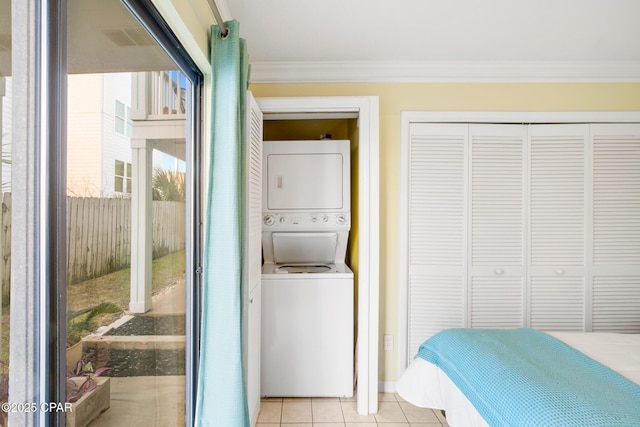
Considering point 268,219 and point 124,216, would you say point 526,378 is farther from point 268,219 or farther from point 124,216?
point 268,219

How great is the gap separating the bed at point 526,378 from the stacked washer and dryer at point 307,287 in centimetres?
67

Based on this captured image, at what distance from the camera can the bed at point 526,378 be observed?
114cm

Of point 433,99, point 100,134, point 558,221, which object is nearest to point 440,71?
point 433,99

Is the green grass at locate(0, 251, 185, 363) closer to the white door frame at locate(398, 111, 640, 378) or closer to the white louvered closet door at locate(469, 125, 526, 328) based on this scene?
the white door frame at locate(398, 111, 640, 378)

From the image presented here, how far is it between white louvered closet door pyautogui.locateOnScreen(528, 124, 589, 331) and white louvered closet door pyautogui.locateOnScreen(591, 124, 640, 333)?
11 centimetres

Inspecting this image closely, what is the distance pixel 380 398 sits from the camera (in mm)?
2539

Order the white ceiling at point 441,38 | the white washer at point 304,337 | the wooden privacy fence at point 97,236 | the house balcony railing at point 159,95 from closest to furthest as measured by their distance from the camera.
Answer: the wooden privacy fence at point 97,236
the house balcony railing at point 159,95
the white ceiling at point 441,38
the white washer at point 304,337

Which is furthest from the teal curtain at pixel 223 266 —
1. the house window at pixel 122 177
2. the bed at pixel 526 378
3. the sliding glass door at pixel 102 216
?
the bed at pixel 526 378

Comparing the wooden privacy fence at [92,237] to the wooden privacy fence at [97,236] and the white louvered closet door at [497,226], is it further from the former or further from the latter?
the white louvered closet door at [497,226]

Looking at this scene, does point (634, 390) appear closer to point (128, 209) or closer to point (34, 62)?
point (128, 209)

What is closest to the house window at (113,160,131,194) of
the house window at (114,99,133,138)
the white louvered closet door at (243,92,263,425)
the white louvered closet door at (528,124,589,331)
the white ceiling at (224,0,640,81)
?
the house window at (114,99,133,138)

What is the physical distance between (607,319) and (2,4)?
3.69m

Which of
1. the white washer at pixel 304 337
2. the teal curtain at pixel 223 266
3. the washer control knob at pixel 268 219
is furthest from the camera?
the washer control knob at pixel 268 219

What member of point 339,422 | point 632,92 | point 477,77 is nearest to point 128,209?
point 339,422
